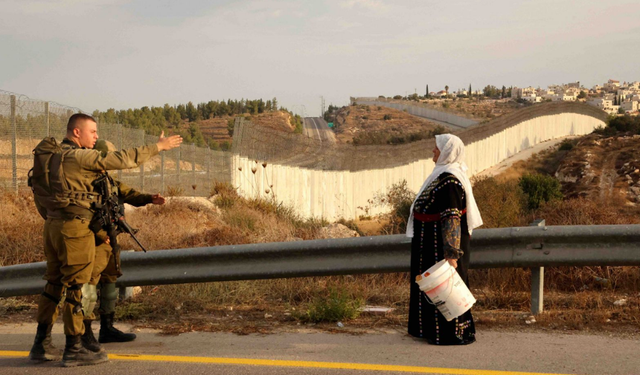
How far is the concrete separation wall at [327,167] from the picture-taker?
24875mm

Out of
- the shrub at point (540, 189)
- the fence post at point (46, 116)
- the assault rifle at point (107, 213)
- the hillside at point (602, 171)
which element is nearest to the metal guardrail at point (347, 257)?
the assault rifle at point (107, 213)

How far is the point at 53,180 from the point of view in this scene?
5371mm

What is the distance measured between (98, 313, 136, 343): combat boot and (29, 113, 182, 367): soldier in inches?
22.7

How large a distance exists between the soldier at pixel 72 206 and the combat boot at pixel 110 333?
1.89 ft

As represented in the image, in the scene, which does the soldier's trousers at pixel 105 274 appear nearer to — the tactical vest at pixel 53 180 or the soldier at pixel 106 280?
the soldier at pixel 106 280

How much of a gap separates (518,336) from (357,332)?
136cm

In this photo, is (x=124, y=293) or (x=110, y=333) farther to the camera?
(x=124, y=293)

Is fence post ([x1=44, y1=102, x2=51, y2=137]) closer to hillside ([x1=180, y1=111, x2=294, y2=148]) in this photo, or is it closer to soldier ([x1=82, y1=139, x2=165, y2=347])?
soldier ([x1=82, y1=139, x2=165, y2=347])

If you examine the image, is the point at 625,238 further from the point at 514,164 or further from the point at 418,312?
the point at 514,164

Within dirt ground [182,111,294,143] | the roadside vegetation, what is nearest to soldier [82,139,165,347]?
the roadside vegetation

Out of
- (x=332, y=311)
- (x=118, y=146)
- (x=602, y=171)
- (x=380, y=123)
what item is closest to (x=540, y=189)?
(x=602, y=171)

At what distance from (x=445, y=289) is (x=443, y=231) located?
48 centimetres

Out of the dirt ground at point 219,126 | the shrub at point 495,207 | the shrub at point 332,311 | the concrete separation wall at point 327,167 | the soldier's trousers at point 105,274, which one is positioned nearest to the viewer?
the soldier's trousers at point 105,274

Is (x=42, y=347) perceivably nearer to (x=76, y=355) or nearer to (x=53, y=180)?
(x=76, y=355)
